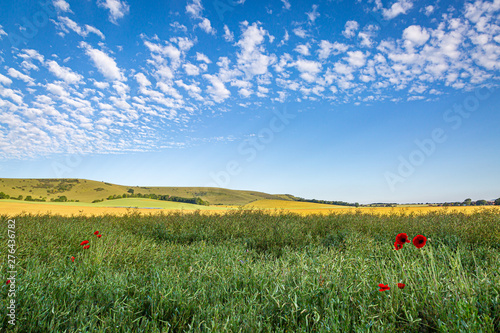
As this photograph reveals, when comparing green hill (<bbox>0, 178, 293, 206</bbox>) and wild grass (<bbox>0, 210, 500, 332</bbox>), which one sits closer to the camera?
wild grass (<bbox>0, 210, 500, 332</bbox>)

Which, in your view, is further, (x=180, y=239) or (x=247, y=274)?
(x=180, y=239)

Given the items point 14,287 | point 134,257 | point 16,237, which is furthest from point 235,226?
point 14,287

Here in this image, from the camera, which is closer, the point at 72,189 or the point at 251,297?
the point at 251,297

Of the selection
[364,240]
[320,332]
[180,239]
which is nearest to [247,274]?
[320,332]

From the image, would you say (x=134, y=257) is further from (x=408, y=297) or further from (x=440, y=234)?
(x=440, y=234)


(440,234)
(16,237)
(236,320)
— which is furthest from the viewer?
(440,234)

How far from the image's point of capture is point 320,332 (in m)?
2.17

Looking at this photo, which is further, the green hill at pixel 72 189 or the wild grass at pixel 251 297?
the green hill at pixel 72 189

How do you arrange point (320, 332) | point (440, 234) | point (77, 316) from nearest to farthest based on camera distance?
point (320, 332) < point (77, 316) < point (440, 234)

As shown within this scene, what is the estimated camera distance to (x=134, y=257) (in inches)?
206

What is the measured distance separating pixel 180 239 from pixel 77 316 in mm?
5551

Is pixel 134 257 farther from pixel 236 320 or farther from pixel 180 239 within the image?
pixel 236 320

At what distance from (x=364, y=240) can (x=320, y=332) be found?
4.63 meters

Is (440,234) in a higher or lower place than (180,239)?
higher
